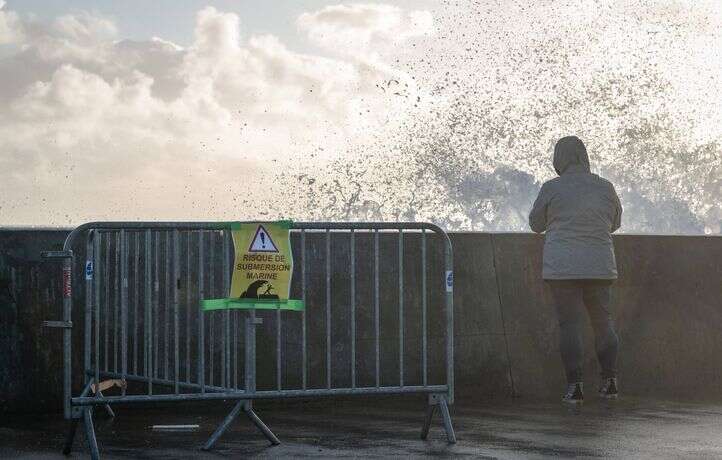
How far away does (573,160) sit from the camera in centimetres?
1047

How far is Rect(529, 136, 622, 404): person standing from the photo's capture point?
10.2 m

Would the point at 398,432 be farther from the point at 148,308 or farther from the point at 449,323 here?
the point at 148,308

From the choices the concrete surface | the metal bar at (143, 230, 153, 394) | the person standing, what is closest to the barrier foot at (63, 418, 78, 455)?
the metal bar at (143, 230, 153, 394)

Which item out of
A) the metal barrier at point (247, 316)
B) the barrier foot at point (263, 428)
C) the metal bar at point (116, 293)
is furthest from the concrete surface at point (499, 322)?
the barrier foot at point (263, 428)

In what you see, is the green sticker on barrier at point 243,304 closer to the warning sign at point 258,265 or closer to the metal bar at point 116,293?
the warning sign at point 258,265

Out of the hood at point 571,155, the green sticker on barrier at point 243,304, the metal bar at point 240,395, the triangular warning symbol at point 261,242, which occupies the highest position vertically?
the hood at point 571,155

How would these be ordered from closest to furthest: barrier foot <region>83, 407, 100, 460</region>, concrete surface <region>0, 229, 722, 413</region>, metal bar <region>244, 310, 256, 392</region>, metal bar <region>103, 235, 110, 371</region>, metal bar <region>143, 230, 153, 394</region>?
barrier foot <region>83, 407, 100, 460</region> < metal bar <region>244, 310, 256, 392</region> < metal bar <region>143, 230, 153, 394</region> < metal bar <region>103, 235, 110, 371</region> < concrete surface <region>0, 229, 722, 413</region>

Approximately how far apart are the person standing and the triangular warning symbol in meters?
3.33

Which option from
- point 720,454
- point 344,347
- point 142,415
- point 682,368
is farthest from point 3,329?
point 682,368

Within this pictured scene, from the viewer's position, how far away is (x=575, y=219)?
10242mm

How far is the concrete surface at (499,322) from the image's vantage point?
9.34m

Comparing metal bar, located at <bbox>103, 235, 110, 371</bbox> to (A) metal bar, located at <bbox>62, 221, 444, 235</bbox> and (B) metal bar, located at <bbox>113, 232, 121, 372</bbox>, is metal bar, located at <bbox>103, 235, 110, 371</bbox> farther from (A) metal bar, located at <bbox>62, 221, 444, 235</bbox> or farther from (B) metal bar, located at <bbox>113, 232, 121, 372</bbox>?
(A) metal bar, located at <bbox>62, 221, 444, 235</bbox>

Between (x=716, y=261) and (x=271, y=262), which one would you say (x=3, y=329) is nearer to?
(x=271, y=262)

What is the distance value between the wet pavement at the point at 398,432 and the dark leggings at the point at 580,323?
0.38 metres
